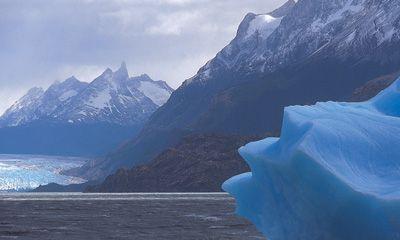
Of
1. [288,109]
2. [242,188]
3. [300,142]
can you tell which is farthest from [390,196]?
[242,188]

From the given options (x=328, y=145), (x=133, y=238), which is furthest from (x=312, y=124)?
(x=133, y=238)

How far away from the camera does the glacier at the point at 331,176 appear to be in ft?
68.1

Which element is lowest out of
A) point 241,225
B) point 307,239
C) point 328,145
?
point 241,225

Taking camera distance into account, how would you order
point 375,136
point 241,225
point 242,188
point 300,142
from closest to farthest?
point 300,142
point 375,136
point 242,188
point 241,225

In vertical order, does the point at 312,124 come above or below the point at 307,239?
above

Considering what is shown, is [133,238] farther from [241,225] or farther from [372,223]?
[372,223]

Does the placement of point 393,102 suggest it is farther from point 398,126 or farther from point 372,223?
point 372,223

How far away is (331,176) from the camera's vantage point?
20938mm

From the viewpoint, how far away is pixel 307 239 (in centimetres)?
2305

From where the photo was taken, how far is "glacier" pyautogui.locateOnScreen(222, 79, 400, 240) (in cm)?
2075

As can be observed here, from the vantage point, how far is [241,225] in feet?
222

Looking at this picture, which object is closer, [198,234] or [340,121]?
[340,121]

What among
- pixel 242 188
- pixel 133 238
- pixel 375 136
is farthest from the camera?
pixel 133 238

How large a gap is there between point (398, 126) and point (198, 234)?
3444 centimetres
